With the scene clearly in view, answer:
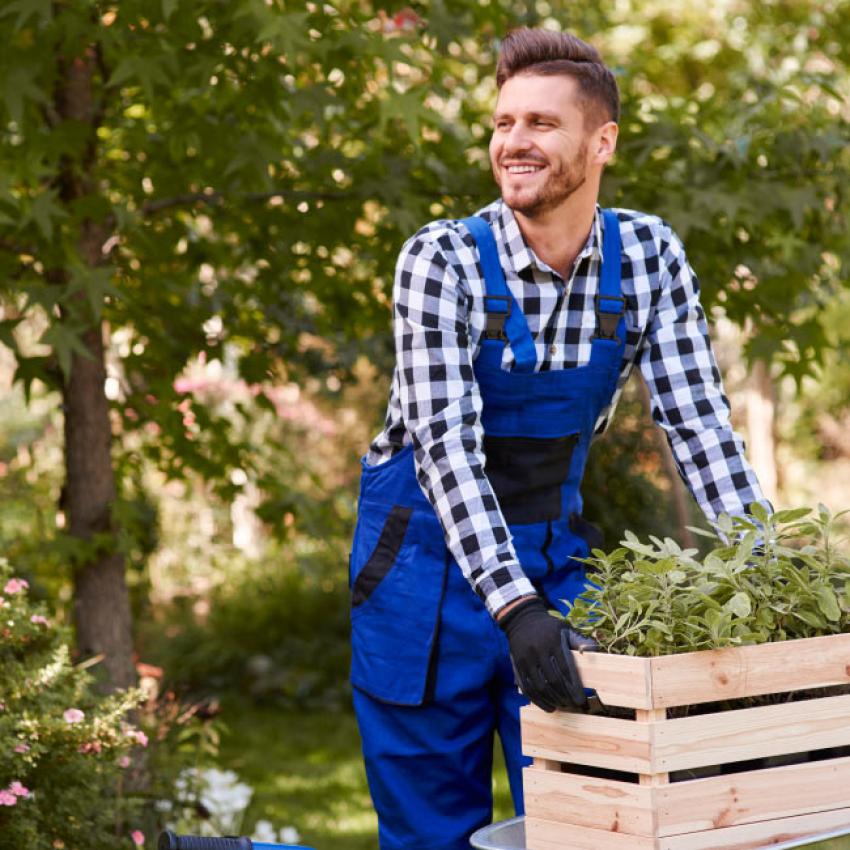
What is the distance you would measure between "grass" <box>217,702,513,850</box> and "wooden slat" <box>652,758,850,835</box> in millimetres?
2599

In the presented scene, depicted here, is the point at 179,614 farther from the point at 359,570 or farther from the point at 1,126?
the point at 359,570

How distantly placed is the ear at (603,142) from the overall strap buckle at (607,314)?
0.22 m

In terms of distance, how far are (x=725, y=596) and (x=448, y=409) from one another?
50 cm

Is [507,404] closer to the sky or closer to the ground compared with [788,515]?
closer to the sky

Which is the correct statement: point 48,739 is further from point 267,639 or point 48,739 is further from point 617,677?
point 267,639

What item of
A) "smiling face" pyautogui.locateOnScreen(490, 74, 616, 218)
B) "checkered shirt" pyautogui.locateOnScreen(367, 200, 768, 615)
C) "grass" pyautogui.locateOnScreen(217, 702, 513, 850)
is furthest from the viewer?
"grass" pyautogui.locateOnScreen(217, 702, 513, 850)

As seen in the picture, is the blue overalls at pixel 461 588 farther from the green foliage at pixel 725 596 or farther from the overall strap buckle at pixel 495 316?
the green foliage at pixel 725 596

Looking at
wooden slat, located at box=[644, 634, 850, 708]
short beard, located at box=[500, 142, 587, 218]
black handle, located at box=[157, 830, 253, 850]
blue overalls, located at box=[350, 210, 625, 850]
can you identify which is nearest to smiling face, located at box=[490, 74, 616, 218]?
short beard, located at box=[500, 142, 587, 218]

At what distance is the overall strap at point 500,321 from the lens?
2150 mm

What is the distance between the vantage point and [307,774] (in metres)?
5.59

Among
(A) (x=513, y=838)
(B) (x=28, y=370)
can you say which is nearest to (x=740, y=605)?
(A) (x=513, y=838)

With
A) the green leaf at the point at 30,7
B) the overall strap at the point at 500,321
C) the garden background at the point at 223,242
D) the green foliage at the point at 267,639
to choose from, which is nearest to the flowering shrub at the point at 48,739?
the garden background at the point at 223,242

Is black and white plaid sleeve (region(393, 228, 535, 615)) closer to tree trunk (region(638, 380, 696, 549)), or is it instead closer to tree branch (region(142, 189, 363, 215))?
tree branch (region(142, 189, 363, 215))

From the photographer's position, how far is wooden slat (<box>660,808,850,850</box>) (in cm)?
165
